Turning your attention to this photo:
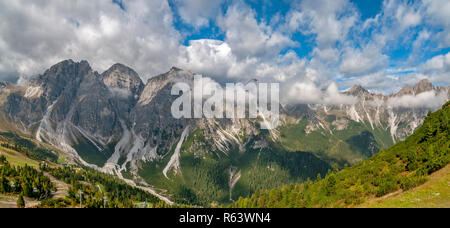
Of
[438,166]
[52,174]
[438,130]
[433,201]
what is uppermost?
[438,130]

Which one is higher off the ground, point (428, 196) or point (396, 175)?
point (396, 175)

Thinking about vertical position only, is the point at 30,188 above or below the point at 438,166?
below

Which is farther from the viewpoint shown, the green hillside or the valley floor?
the green hillside

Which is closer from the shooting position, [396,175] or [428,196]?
[428,196]

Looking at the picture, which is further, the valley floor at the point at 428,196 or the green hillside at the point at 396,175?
the green hillside at the point at 396,175
